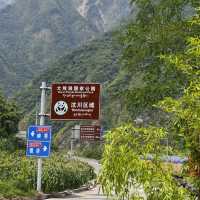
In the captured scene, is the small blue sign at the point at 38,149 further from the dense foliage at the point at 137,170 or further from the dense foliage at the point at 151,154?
the dense foliage at the point at 137,170

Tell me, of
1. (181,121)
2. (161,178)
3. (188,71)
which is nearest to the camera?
(161,178)

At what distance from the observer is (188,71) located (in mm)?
6352

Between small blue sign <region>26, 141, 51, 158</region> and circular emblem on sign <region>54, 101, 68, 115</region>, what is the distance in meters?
1.49

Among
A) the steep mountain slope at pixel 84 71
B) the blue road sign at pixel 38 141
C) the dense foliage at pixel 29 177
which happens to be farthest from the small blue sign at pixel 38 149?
the steep mountain slope at pixel 84 71

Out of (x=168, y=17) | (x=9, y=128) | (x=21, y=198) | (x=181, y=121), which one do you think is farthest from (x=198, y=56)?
(x=9, y=128)

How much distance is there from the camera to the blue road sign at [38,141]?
76.4ft

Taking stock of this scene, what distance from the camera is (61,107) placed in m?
23.2

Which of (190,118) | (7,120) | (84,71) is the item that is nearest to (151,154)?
(190,118)

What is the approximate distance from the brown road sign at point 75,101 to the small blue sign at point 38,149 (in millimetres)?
1569

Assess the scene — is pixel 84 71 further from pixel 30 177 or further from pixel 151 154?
pixel 151 154

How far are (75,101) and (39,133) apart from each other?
2080 millimetres

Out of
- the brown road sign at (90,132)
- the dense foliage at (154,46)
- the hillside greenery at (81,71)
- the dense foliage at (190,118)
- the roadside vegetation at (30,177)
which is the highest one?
the hillside greenery at (81,71)

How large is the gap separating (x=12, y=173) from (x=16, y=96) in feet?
478

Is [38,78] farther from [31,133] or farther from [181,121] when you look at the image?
[181,121]
